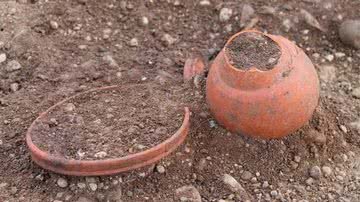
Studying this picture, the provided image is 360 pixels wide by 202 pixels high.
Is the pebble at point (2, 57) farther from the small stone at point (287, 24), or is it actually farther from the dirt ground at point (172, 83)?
the small stone at point (287, 24)

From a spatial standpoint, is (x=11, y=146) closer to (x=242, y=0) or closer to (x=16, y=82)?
(x=16, y=82)

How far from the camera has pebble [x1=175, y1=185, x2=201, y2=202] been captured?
2.69 meters

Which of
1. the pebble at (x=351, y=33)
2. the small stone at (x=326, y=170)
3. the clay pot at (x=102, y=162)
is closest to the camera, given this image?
the clay pot at (x=102, y=162)

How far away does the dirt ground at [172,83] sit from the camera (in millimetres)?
2758

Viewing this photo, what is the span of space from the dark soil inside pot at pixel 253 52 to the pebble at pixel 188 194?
539mm

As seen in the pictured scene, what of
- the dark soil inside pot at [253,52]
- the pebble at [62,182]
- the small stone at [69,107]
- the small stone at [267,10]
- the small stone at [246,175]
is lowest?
the small stone at [246,175]

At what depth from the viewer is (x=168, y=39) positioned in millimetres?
3611

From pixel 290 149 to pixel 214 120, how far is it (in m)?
0.36

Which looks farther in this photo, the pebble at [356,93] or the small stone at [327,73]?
the small stone at [327,73]

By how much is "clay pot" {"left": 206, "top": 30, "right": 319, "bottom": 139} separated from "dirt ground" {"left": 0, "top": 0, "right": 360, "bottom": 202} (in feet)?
0.40

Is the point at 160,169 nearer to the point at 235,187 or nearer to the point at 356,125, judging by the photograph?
the point at 235,187

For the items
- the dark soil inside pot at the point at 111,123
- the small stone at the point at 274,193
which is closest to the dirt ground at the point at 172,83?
the small stone at the point at 274,193

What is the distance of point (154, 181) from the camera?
2.75 m

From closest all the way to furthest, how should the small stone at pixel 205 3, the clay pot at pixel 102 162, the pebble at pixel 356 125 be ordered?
the clay pot at pixel 102 162, the pebble at pixel 356 125, the small stone at pixel 205 3
